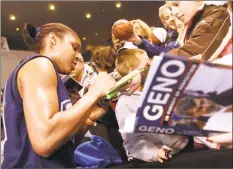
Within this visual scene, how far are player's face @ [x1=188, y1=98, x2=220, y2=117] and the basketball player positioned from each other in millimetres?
250

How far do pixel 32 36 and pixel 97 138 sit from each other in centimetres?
38

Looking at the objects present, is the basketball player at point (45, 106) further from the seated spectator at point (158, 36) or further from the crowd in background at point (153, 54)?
the seated spectator at point (158, 36)

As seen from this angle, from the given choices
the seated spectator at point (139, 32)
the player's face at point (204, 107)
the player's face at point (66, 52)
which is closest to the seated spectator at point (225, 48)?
the player's face at point (204, 107)

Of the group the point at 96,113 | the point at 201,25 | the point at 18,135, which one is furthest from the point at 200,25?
the point at 18,135

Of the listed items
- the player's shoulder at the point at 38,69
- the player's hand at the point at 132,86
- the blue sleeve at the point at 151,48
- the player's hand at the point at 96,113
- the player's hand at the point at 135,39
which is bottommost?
the player's hand at the point at 96,113

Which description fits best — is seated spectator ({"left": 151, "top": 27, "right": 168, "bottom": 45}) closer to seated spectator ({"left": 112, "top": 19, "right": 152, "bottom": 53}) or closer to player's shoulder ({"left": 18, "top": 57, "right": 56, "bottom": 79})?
seated spectator ({"left": 112, "top": 19, "right": 152, "bottom": 53})

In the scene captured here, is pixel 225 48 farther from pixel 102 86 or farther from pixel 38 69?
pixel 38 69

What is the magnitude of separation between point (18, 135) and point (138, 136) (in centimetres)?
33

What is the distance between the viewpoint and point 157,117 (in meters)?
0.75

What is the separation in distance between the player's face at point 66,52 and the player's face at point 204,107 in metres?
0.42

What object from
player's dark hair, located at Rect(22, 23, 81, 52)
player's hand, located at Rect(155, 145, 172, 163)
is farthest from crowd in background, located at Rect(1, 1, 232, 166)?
player's dark hair, located at Rect(22, 23, 81, 52)

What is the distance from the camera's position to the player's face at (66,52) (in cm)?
99

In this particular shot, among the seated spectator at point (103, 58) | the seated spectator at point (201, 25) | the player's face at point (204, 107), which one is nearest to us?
the player's face at point (204, 107)

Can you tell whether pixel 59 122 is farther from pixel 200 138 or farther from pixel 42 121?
pixel 200 138
